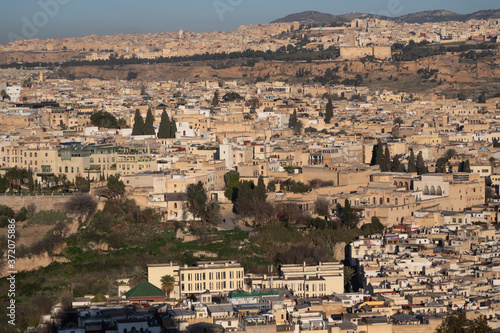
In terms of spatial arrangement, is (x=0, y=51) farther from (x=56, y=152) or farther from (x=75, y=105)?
(x=56, y=152)

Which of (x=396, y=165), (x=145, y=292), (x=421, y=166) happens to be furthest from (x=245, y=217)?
(x=421, y=166)

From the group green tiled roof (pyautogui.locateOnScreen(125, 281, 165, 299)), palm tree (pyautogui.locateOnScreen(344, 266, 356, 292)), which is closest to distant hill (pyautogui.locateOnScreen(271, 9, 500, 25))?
palm tree (pyautogui.locateOnScreen(344, 266, 356, 292))

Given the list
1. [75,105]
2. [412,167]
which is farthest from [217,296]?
[75,105]

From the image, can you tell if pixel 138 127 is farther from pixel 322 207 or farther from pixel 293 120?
pixel 322 207

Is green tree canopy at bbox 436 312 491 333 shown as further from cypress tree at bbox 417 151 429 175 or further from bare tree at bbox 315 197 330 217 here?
cypress tree at bbox 417 151 429 175

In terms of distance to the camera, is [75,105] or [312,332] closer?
[312,332]

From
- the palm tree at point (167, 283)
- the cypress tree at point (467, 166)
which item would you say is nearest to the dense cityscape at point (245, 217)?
the palm tree at point (167, 283)
